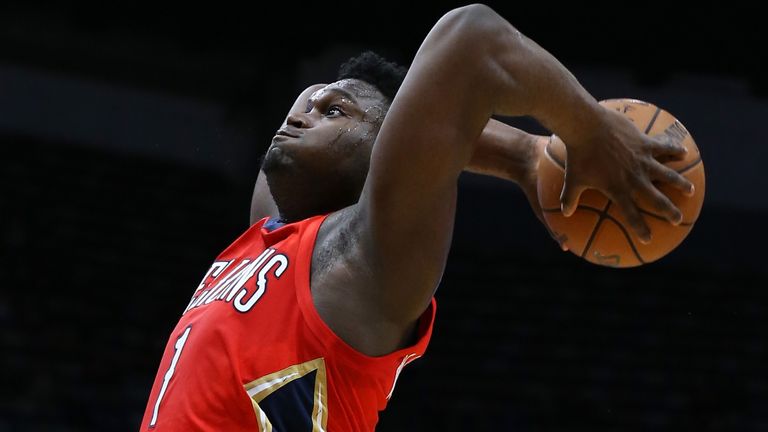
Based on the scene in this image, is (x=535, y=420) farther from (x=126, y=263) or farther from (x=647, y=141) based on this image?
(x=647, y=141)

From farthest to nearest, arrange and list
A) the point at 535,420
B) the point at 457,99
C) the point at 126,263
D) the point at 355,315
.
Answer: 1. the point at 126,263
2. the point at 535,420
3. the point at 355,315
4. the point at 457,99

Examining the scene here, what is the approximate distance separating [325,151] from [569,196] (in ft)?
2.35

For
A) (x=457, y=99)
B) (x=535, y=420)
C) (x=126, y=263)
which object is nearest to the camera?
(x=457, y=99)

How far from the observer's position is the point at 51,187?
33.2ft

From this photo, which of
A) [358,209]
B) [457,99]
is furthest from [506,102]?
[358,209]

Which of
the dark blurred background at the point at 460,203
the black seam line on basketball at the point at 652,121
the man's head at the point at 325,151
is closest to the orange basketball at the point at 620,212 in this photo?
the black seam line on basketball at the point at 652,121

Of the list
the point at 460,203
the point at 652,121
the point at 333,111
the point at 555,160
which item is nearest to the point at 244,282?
the point at 333,111

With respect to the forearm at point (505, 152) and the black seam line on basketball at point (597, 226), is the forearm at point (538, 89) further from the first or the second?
the forearm at point (505, 152)

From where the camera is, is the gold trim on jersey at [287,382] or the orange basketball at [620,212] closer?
the orange basketball at [620,212]

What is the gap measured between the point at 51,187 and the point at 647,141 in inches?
352

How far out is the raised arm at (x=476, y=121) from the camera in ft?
6.45

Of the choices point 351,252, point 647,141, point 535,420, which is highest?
point 647,141

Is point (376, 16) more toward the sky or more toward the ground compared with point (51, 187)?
more toward the sky

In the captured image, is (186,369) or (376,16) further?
(376,16)
